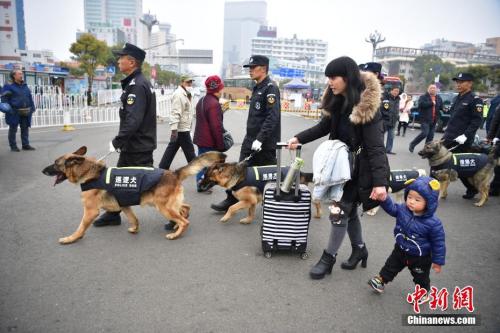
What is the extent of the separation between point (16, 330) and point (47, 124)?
50.4 ft

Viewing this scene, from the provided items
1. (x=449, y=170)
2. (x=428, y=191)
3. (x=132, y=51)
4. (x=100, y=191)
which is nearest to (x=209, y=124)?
(x=132, y=51)

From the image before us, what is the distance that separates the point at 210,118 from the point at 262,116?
1.10 m

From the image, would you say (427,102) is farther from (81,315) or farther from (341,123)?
(81,315)

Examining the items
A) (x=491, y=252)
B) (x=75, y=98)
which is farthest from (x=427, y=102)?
(x=75, y=98)

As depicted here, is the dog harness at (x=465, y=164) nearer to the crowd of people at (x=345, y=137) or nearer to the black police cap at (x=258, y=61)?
the crowd of people at (x=345, y=137)

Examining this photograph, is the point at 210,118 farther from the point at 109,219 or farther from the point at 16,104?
the point at 16,104

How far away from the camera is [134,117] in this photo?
425 cm

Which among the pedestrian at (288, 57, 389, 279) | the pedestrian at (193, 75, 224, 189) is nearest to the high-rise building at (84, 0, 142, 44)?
the pedestrian at (193, 75, 224, 189)

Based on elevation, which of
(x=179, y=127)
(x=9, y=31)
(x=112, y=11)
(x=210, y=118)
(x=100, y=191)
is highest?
(x=112, y=11)

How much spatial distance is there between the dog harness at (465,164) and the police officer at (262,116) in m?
3.19

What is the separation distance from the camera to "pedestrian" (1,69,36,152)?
9.05m

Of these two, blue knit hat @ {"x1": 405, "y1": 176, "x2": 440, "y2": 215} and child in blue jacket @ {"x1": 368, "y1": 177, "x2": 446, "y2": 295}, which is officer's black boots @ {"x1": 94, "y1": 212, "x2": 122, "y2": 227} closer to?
child in blue jacket @ {"x1": 368, "y1": 177, "x2": 446, "y2": 295}

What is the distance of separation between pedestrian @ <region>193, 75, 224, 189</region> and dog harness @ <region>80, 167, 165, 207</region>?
5.86ft

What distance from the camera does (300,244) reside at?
3.85 meters
